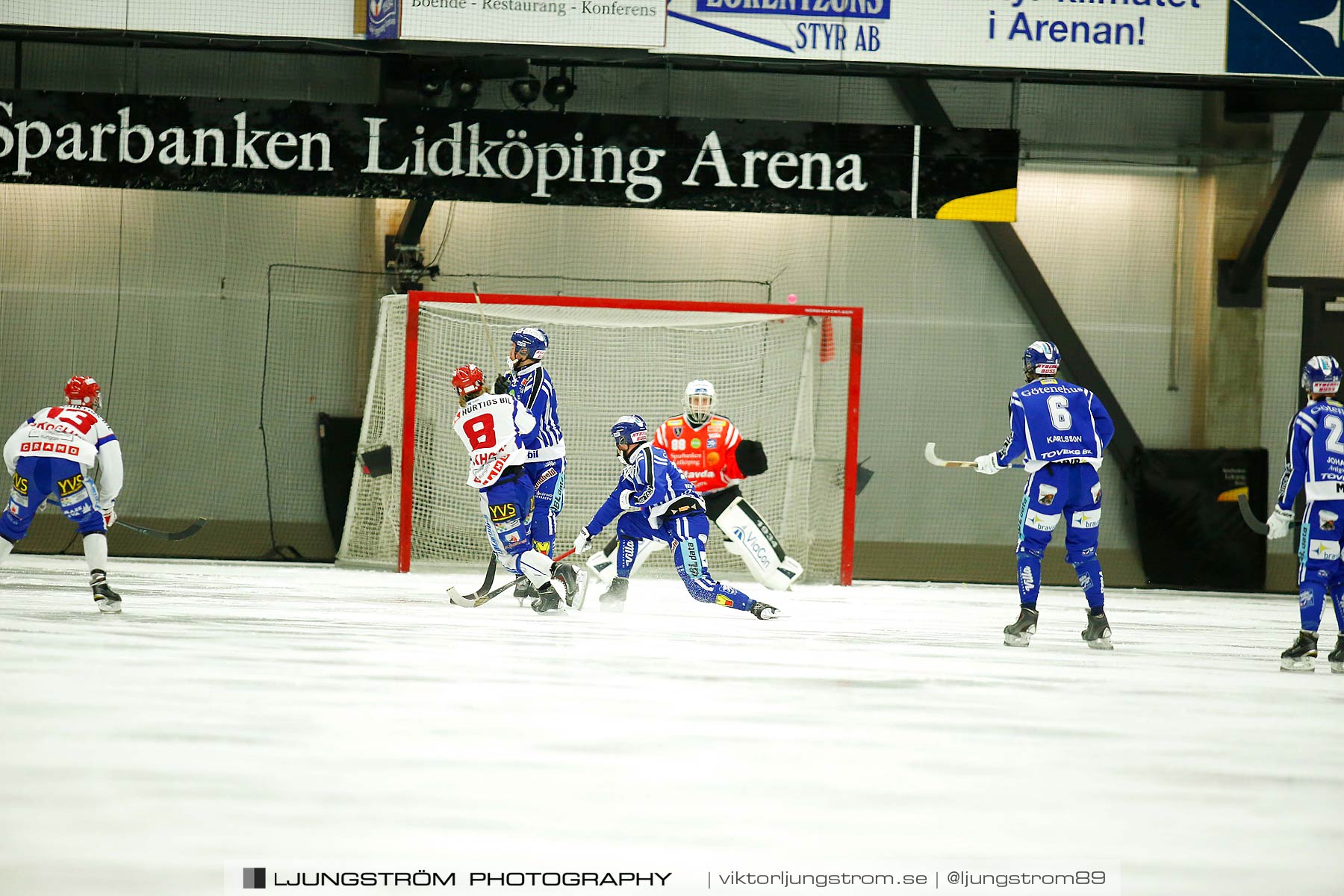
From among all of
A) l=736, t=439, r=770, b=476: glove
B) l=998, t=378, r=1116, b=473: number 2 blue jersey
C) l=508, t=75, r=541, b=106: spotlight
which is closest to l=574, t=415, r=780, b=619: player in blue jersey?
l=736, t=439, r=770, b=476: glove

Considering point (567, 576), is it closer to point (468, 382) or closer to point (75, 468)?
point (468, 382)

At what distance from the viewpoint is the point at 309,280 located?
11477mm

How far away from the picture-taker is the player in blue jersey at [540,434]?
268 inches

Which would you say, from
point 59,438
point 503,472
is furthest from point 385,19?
point 59,438

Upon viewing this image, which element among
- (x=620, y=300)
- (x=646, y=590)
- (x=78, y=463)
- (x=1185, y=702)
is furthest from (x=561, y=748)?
(x=620, y=300)

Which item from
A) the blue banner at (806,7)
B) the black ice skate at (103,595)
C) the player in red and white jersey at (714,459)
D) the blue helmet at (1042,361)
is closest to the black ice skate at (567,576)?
the player in red and white jersey at (714,459)

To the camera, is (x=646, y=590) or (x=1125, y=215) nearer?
(x=646, y=590)

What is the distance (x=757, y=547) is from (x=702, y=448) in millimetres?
825

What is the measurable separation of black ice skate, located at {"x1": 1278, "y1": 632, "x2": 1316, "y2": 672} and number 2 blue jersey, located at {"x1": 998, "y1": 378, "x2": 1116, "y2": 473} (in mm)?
1142

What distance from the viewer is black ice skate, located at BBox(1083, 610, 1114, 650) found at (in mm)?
6012

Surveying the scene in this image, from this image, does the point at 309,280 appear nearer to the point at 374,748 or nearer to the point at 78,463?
the point at 78,463

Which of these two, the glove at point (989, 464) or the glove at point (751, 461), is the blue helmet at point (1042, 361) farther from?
the glove at point (751, 461)

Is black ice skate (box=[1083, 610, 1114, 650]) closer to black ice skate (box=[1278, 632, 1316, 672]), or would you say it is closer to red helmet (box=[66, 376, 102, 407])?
black ice skate (box=[1278, 632, 1316, 672])

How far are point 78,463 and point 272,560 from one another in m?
3.38
